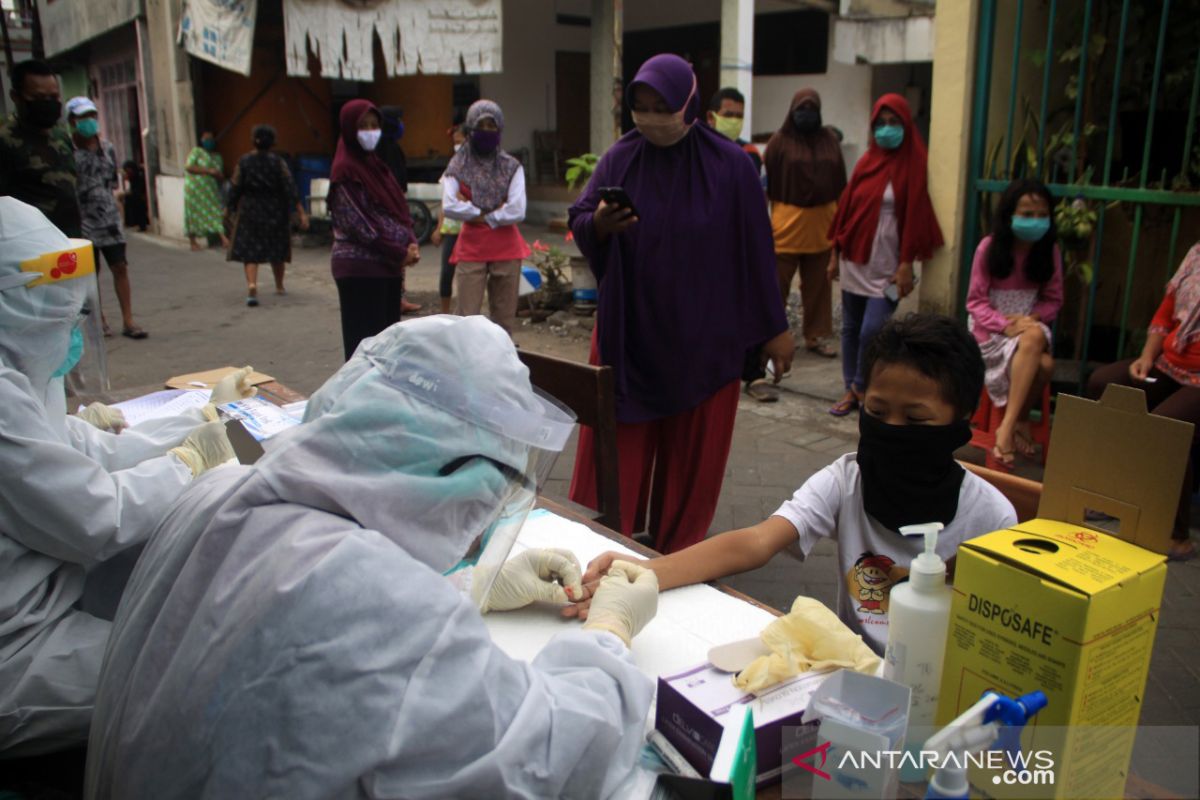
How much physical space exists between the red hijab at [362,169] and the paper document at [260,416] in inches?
100

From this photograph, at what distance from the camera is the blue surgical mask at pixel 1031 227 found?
401cm

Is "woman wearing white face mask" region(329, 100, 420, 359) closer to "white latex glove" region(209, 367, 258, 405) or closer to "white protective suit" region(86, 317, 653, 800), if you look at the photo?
"white latex glove" region(209, 367, 258, 405)

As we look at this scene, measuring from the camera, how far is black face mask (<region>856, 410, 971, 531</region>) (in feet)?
5.52

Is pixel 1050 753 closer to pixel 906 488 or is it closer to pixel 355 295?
pixel 906 488

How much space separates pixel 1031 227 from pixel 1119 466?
3.26 meters

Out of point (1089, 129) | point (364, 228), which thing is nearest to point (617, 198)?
point (364, 228)

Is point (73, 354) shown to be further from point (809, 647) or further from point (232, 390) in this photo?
point (809, 647)

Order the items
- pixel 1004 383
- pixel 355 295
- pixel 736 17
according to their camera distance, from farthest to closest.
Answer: pixel 736 17 → pixel 355 295 → pixel 1004 383

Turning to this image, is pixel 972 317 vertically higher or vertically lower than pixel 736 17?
lower

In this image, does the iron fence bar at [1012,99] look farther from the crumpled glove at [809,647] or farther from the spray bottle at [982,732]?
the spray bottle at [982,732]

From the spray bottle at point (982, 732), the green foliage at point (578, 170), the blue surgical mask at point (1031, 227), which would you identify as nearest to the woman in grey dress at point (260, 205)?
the green foliage at point (578, 170)

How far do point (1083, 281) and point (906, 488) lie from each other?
3292mm

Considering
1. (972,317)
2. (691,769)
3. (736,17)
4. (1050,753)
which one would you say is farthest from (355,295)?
(736,17)

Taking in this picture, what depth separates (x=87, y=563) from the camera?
179cm
